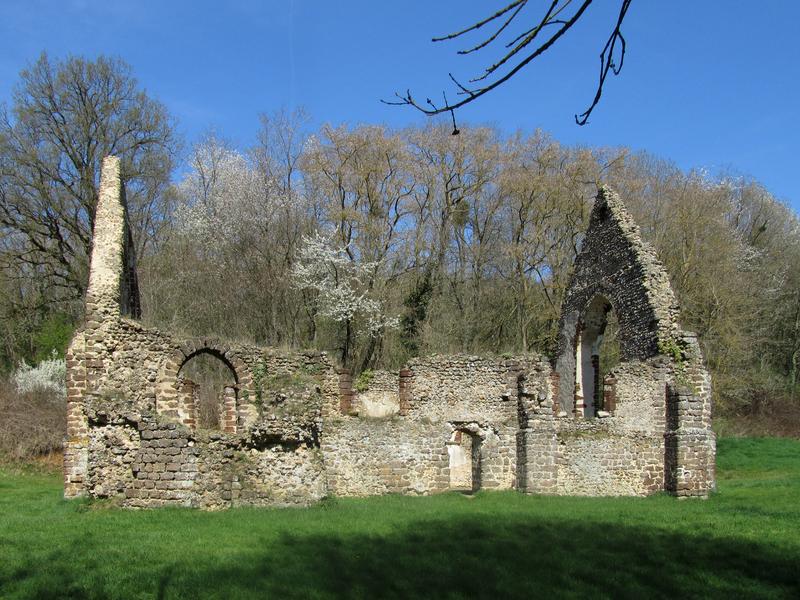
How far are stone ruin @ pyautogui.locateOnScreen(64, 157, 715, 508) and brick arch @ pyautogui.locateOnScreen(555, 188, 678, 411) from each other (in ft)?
0.17

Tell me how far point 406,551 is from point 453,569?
1026mm

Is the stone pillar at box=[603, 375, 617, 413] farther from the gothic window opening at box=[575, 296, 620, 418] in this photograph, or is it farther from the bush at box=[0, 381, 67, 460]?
the bush at box=[0, 381, 67, 460]

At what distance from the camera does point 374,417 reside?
1638cm

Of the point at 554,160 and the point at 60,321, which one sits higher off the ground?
the point at 554,160

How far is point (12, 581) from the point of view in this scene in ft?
24.5

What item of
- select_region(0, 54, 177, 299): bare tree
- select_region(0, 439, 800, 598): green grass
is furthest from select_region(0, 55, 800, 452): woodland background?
select_region(0, 439, 800, 598): green grass

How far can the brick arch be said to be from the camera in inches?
650

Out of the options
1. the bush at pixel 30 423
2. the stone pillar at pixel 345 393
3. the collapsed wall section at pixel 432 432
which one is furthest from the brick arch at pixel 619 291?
the bush at pixel 30 423

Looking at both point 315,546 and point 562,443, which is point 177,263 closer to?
point 562,443

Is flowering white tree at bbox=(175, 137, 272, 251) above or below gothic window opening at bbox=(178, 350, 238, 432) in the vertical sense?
above

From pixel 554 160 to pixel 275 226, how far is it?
11.6 meters

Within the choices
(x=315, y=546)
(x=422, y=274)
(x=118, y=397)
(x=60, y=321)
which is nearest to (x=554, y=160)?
(x=422, y=274)

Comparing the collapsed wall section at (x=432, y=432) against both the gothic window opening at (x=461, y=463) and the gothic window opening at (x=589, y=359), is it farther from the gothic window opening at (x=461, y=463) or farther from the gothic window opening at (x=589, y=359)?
the gothic window opening at (x=589, y=359)

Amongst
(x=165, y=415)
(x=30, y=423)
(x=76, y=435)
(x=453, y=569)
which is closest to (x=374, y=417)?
(x=165, y=415)
